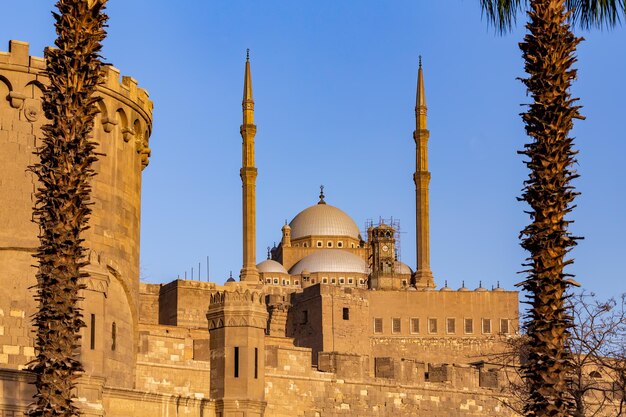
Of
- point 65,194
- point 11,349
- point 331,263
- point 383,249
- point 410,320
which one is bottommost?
point 11,349

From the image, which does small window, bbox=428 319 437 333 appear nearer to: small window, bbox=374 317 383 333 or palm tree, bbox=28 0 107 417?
small window, bbox=374 317 383 333

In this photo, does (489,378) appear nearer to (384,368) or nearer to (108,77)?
(384,368)

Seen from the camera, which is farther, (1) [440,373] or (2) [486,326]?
(2) [486,326]

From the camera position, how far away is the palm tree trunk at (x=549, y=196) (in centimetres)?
1475

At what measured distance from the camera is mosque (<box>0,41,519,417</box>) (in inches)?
1030

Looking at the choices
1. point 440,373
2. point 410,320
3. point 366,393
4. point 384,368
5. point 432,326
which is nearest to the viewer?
point 366,393

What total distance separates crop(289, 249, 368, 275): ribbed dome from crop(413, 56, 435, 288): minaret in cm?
502

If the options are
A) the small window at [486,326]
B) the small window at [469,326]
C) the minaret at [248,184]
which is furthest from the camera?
the minaret at [248,184]

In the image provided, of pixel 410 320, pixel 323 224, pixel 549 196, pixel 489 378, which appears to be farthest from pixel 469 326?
pixel 549 196

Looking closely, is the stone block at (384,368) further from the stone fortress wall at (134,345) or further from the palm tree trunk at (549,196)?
the palm tree trunk at (549,196)

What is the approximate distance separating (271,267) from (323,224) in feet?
29.4

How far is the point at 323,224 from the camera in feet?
278

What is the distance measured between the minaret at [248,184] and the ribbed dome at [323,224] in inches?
452

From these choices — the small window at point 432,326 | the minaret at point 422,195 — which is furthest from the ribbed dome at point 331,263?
the small window at point 432,326
